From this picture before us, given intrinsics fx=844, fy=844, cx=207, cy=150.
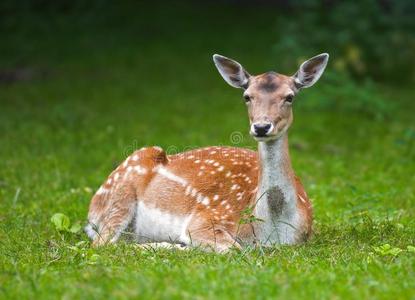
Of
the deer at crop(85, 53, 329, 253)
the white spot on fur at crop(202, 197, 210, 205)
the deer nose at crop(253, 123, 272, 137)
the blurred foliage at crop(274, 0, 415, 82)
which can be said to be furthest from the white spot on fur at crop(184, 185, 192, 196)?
the blurred foliage at crop(274, 0, 415, 82)

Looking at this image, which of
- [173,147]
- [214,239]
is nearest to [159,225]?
[214,239]

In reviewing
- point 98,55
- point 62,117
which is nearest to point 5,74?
point 98,55

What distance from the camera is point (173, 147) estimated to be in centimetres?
1022

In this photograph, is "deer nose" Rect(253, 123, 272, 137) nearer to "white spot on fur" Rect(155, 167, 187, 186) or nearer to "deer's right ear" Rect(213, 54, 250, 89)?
"deer's right ear" Rect(213, 54, 250, 89)

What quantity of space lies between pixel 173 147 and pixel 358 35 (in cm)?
568

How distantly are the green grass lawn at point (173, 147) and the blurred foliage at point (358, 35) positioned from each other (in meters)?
0.52

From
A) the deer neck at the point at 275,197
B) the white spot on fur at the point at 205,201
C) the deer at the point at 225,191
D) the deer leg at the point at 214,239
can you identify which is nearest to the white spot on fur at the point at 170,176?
the deer at the point at 225,191

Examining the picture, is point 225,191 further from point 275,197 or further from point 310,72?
point 310,72

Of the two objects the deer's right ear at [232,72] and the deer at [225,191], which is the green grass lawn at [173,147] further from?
the deer's right ear at [232,72]

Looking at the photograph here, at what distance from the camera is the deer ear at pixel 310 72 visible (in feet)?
21.9

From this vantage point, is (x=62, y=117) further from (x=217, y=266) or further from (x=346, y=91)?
(x=217, y=266)

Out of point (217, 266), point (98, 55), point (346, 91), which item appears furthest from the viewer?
point (98, 55)

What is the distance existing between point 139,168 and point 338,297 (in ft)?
10.4

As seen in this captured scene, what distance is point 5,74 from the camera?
16078 mm
